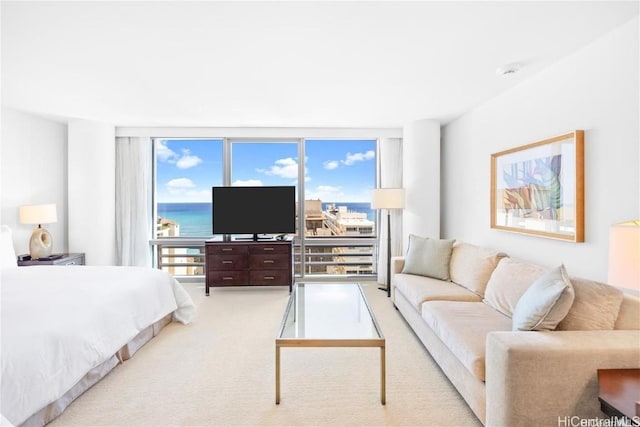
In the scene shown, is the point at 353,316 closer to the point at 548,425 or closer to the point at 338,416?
the point at 338,416

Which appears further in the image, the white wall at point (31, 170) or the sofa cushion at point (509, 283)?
the white wall at point (31, 170)

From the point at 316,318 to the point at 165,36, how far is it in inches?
90.3

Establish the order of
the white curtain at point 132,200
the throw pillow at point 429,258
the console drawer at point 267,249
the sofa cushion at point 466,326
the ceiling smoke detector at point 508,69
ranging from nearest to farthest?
the sofa cushion at point 466,326
the ceiling smoke detector at point 508,69
the throw pillow at point 429,258
the console drawer at point 267,249
the white curtain at point 132,200

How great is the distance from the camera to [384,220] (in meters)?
4.95

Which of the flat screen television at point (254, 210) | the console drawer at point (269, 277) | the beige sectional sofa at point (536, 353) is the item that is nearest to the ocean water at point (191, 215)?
the flat screen television at point (254, 210)

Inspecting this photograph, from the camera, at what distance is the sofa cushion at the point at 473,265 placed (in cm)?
297

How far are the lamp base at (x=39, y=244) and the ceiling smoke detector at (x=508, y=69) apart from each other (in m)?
5.28

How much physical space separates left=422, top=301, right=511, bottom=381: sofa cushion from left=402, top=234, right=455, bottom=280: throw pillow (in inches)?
30.6

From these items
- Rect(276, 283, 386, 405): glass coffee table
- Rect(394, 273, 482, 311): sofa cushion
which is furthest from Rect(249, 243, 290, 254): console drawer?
Rect(394, 273, 482, 311): sofa cushion

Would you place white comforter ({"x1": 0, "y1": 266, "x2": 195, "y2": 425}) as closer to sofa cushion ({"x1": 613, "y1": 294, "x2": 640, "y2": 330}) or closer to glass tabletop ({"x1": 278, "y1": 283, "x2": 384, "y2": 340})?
glass tabletop ({"x1": 278, "y1": 283, "x2": 384, "y2": 340})

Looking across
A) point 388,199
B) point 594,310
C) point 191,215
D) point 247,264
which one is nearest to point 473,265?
point 594,310

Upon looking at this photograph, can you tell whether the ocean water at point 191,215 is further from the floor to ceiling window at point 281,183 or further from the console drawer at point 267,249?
the console drawer at point 267,249

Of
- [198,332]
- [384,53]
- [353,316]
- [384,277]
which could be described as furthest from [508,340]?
[384,277]

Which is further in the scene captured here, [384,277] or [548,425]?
[384,277]
